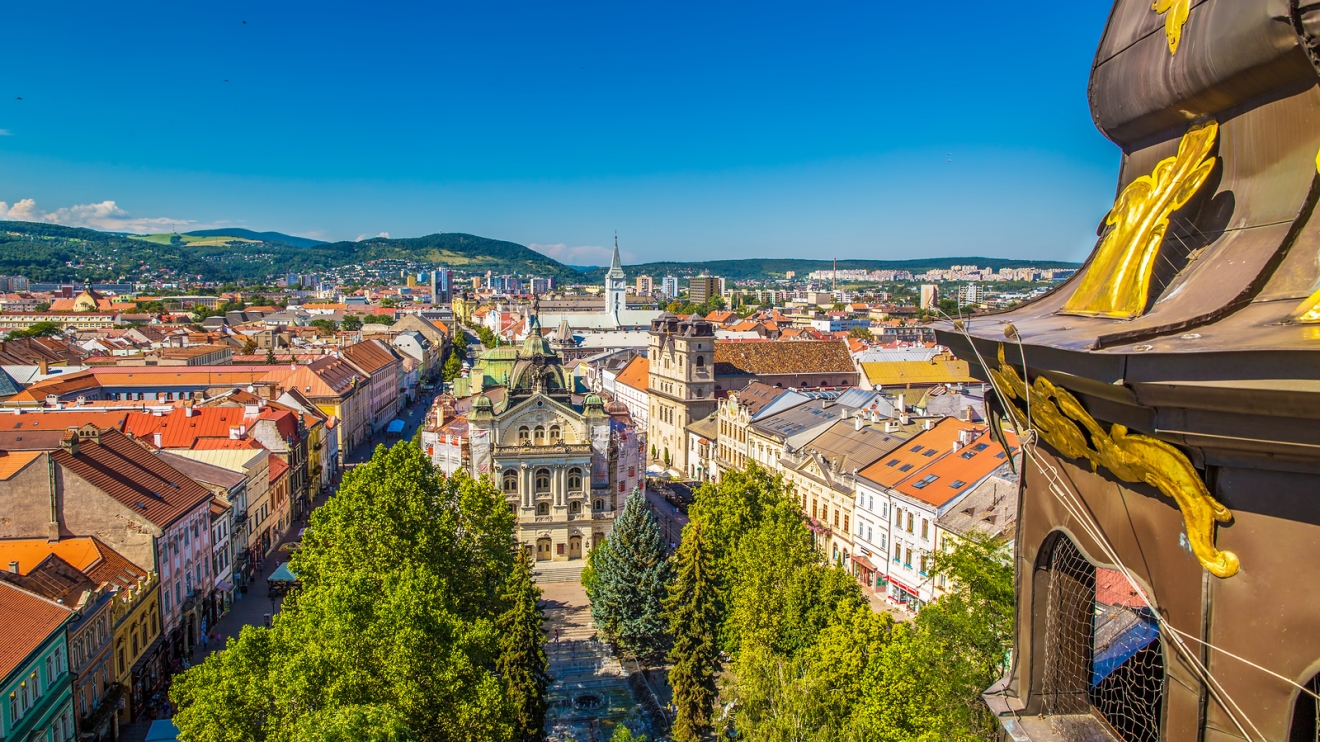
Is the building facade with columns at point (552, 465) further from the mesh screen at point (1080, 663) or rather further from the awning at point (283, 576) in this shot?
the mesh screen at point (1080, 663)

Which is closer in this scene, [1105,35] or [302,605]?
[1105,35]

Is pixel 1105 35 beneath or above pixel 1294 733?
above

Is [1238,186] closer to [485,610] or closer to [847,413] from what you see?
[485,610]

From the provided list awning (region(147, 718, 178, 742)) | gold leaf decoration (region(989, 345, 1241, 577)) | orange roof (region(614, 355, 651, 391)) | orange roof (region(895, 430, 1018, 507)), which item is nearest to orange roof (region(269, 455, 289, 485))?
awning (region(147, 718, 178, 742))

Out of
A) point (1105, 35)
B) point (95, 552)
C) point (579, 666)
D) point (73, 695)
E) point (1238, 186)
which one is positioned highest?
point (1105, 35)

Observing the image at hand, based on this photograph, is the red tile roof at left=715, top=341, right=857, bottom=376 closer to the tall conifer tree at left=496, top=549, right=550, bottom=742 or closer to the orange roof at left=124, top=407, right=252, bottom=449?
the orange roof at left=124, top=407, right=252, bottom=449

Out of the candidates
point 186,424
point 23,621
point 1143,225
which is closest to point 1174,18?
point 1143,225

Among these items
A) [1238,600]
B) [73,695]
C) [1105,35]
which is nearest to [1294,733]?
[1238,600]
